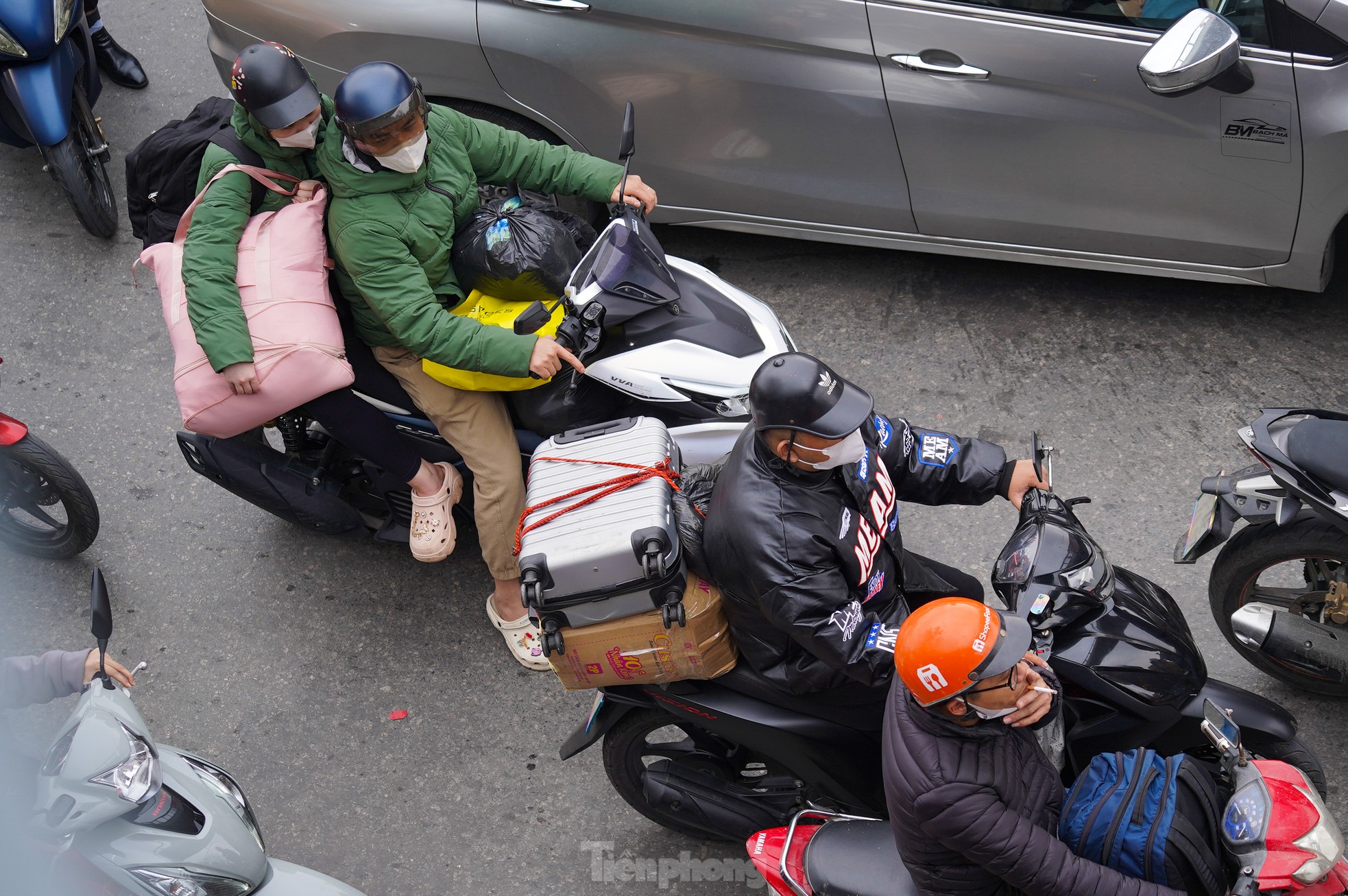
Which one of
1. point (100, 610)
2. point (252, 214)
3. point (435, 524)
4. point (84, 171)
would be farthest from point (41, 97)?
point (100, 610)

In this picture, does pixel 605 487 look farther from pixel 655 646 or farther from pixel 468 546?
pixel 468 546

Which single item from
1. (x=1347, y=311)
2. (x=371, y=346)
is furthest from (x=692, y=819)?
(x=1347, y=311)

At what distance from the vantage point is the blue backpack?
90.7 inches

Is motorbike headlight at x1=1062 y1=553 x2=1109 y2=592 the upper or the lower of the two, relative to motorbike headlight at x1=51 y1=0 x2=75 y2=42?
upper

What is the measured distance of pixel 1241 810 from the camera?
227 centimetres

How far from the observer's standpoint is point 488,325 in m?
3.37

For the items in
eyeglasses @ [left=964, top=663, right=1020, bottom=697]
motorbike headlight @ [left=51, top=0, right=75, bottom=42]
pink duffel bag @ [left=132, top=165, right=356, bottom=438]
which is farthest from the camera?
motorbike headlight @ [left=51, top=0, right=75, bottom=42]

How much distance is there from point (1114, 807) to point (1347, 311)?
320 centimetres

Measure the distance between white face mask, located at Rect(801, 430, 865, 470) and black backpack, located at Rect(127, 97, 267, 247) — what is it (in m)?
2.00

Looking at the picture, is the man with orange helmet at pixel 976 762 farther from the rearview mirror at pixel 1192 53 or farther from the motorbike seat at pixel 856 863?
the rearview mirror at pixel 1192 53

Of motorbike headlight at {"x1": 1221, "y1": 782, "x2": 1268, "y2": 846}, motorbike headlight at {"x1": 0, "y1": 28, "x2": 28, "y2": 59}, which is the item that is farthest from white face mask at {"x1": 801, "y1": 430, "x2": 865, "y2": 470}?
motorbike headlight at {"x1": 0, "y1": 28, "x2": 28, "y2": 59}

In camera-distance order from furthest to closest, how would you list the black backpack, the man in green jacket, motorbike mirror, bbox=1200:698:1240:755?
the black backpack, the man in green jacket, motorbike mirror, bbox=1200:698:1240:755

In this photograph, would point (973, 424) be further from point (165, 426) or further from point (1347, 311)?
point (165, 426)

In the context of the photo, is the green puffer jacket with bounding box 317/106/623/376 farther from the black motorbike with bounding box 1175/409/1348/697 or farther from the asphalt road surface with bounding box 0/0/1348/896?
the black motorbike with bounding box 1175/409/1348/697
